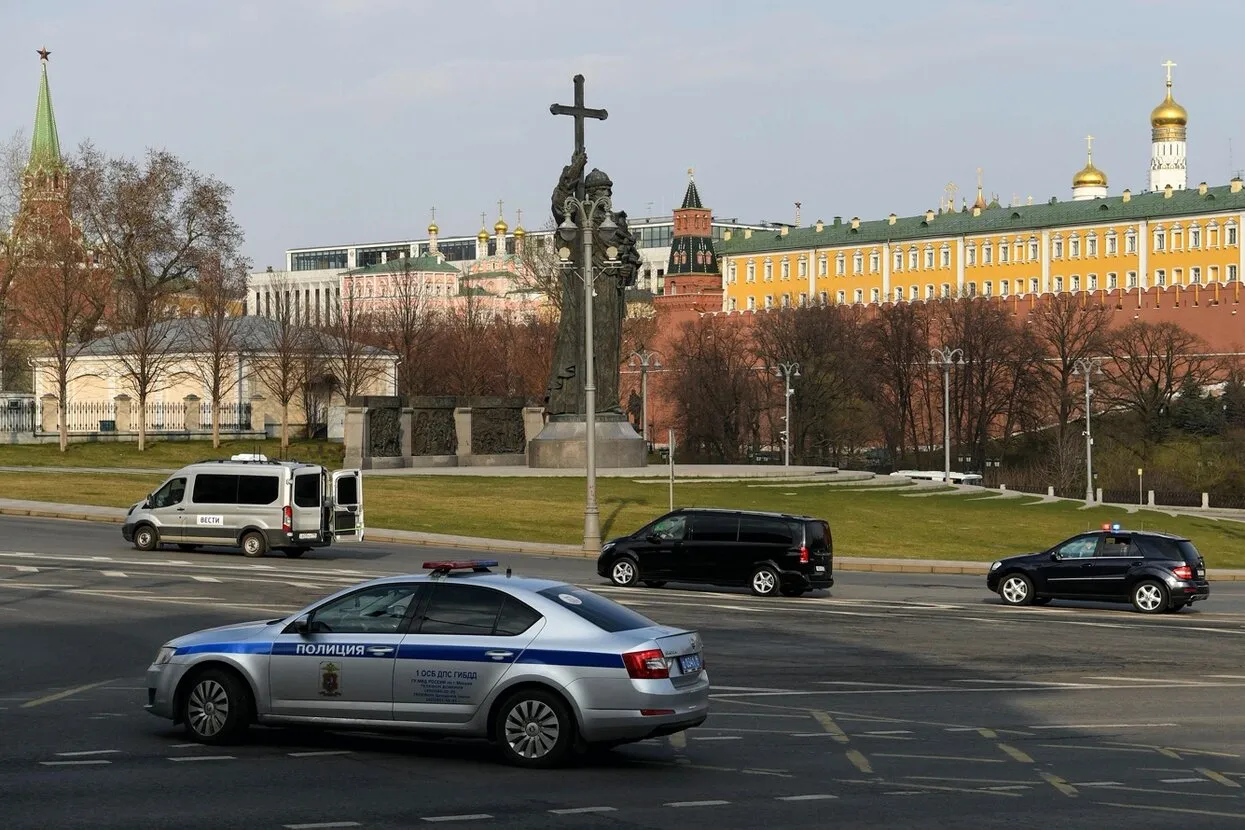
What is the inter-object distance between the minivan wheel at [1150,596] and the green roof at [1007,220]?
126 m

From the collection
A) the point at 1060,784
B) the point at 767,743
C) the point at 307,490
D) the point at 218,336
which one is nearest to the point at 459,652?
the point at 767,743

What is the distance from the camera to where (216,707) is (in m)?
13.9

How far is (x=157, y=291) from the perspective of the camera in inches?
3455

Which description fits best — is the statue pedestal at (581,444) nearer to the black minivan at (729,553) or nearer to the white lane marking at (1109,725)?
the black minivan at (729,553)

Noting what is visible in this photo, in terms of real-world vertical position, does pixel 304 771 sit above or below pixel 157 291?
below

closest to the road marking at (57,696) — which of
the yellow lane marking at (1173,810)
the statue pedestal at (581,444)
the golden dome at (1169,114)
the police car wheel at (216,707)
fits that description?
the police car wheel at (216,707)

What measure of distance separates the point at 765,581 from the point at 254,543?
35.0 ft

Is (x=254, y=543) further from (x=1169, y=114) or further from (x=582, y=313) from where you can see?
(x=1169, y=114)

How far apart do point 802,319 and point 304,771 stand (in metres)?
111

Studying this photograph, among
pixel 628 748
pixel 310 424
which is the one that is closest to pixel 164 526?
pixel 628 748

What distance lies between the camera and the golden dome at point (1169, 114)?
177 metres

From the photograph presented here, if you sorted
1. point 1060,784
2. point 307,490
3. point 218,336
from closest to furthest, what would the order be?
1. point 1060,784
2. point 307,490
3. point 218,336

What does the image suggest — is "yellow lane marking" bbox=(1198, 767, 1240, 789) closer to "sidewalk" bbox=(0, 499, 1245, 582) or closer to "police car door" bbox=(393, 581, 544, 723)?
"police car door" bbox=(393, 581, 544, 723)

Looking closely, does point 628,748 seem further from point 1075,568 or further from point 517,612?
point 1075,568
